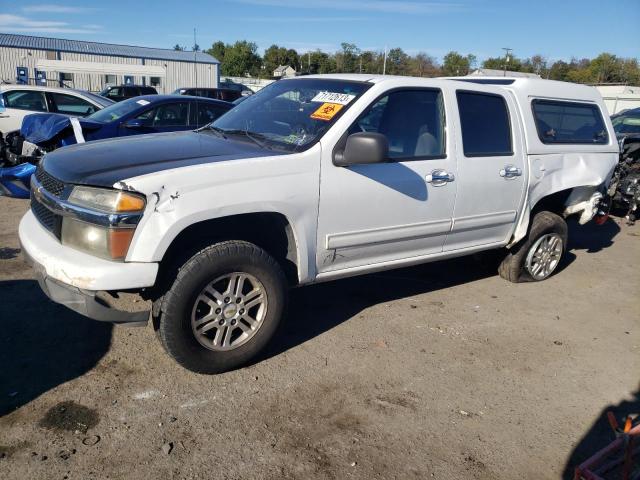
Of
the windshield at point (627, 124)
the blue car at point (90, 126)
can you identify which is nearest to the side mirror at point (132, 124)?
the blue car at point (90, 126)

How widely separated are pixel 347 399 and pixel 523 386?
1249 millimetres

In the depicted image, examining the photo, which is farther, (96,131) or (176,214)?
(96,131)

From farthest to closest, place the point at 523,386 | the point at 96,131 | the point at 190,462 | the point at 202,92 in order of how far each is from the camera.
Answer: the point at 202,92, the point at 96,131, the point at 523,386, the point at 190,462

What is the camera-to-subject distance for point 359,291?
5.06 m

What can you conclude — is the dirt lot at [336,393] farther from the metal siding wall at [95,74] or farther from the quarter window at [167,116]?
the metal siding wall at [95,74]

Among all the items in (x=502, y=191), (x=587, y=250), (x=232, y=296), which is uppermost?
(x=502, y=191)

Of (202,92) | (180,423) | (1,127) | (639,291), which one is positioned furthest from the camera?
(202,92)

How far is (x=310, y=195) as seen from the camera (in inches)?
136

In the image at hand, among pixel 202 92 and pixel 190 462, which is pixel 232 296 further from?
pixel 202 92

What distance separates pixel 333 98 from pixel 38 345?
2.66 m

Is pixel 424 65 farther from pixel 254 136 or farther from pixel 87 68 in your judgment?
pixel 254 136

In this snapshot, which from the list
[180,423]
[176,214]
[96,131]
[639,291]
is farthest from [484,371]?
[96,131]

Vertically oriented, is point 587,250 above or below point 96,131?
below

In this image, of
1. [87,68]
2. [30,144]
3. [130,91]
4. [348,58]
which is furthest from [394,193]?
[348,58]
